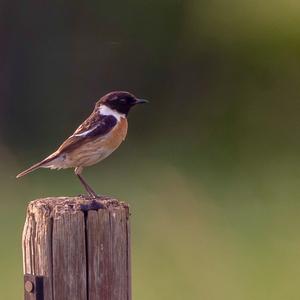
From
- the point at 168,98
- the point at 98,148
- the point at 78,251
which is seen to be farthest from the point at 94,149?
the point at 168,98

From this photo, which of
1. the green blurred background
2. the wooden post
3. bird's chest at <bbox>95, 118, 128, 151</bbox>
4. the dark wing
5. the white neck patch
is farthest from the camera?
the green blurred background

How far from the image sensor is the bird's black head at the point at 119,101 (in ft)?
22.8

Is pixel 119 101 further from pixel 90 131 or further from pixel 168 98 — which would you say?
pixel 168 98

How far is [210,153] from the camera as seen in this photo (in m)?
15.8

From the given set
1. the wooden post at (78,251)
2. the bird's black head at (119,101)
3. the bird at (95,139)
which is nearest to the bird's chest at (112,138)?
the bird at (95,139)

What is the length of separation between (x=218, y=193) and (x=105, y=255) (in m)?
9.08

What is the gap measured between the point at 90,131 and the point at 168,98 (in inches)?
417

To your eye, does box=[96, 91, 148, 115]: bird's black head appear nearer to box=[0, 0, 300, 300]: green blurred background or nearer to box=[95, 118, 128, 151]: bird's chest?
box=[95, 118, 128, 151]: bird's chest

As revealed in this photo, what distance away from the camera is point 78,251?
4.25m

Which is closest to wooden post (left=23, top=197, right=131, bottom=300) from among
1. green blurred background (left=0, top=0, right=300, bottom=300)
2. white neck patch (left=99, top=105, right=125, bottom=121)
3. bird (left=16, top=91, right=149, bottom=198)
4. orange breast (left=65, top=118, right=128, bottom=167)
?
bird (left=16, top=91, right=149, bottom=198)

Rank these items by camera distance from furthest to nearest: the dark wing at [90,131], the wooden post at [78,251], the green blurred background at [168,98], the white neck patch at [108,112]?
the green blurred background at [168,98] → the white neck patch at [108,112] → the dark wing at [90,131] → the wooden post at [78,251]

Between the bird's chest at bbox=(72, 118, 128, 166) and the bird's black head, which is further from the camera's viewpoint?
the bird's black head

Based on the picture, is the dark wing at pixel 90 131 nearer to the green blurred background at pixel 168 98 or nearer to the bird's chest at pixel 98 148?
the bird's chest at pixel 98 148

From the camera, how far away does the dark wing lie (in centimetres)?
657
